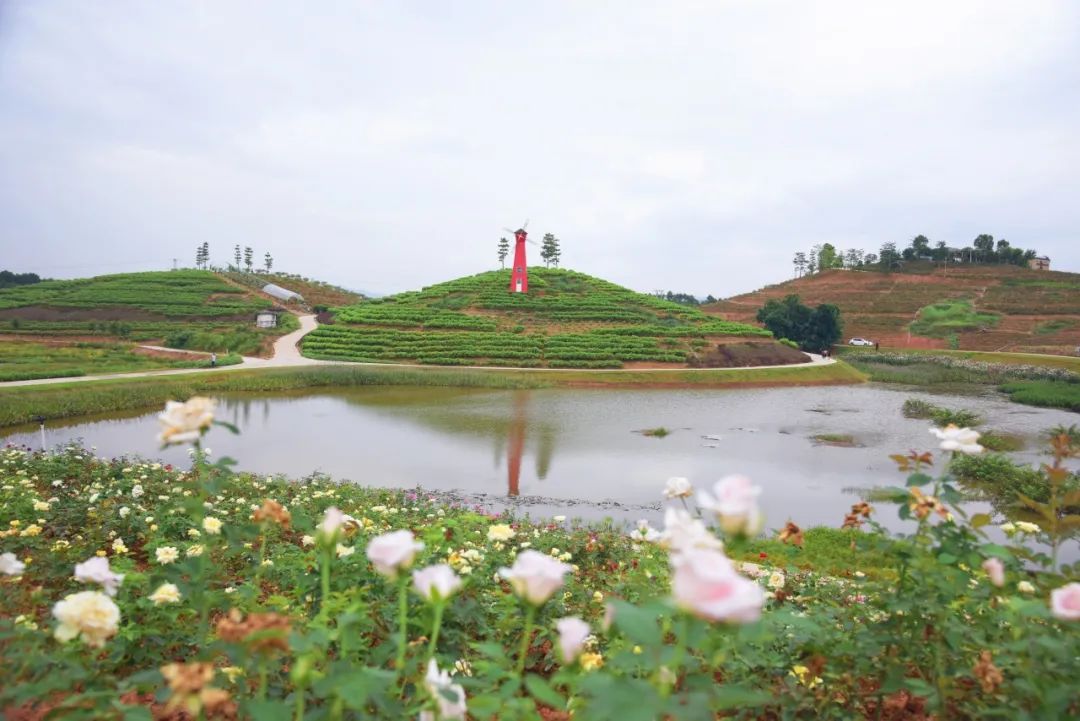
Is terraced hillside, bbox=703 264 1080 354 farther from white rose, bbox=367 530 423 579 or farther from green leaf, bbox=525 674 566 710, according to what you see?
white rose, bbox=367 530 423 579

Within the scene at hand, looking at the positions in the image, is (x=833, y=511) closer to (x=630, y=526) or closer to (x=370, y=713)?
(x=630, y=526)

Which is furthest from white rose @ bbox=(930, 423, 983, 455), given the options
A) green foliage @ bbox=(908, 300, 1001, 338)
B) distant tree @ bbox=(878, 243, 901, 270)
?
distant tree @ bbox=(878, 243, 901, 270)

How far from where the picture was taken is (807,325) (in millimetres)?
44156

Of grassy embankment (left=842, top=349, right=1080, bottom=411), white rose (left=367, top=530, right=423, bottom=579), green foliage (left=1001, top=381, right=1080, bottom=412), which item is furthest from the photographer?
grassy embankment (left=842, top=349, right=1080, bottom=411)

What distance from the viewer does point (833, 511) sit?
34.0 feet

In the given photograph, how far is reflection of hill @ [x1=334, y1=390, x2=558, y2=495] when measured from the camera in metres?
13.6

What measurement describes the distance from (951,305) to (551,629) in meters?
66.1

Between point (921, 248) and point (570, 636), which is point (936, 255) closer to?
point (921, 248)

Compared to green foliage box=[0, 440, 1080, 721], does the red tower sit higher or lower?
higher

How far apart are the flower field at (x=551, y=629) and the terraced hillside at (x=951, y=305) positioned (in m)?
51.1

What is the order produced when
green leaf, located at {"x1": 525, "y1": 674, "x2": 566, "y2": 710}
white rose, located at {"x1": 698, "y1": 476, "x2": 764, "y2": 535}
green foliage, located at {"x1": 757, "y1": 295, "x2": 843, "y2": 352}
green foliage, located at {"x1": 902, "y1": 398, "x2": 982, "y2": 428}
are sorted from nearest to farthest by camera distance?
white rose, located at {"x1": 698, "y1": 476, "x2": 764, "y2": 535}, green leaf, located at {"x1": 525, "y1": 674, "x2": 566, "y2": 710}, green foliage, located at {"x1": 902, "y1": 398, "x2": 982, "y2": 428}, green foliage, located at {"x1": 757, "y1": 295, "x2": 843, "y2": 352}

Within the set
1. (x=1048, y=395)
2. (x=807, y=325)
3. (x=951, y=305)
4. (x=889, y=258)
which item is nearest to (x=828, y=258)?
(x=889, y=258)

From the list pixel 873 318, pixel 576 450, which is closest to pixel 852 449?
pixel 576 450

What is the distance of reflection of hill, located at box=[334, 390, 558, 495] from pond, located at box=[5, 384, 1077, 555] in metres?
0.05
